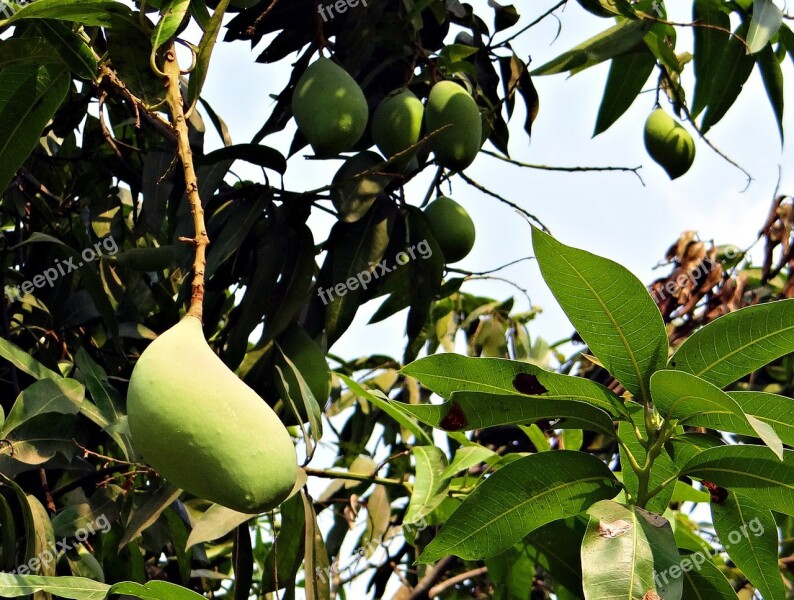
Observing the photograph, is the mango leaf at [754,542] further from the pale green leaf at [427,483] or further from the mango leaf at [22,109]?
the mango leaf at [22,109]

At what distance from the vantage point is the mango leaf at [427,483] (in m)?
1.25

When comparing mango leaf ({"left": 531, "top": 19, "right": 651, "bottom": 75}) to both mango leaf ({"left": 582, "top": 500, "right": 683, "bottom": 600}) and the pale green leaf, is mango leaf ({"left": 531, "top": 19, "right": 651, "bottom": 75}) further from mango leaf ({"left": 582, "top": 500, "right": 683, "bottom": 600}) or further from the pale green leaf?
mango leaf ({"left": 582, "top": 500, "right": 683, "bottom": 600})

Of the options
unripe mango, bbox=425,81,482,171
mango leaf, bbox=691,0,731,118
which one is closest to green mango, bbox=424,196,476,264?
unripe mango, bbox=425,81,482,171

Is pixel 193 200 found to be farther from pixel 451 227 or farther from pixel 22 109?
pixel 451 227

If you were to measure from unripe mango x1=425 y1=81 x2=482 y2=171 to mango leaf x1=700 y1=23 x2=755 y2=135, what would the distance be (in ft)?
1.73

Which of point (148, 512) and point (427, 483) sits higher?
point (427, 483)

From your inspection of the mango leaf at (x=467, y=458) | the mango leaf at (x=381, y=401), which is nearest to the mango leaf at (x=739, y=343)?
the mango leaf at (x=381, y=401)

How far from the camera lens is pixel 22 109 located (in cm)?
129

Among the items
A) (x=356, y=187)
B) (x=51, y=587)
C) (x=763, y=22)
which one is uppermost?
(x=763, y=22)

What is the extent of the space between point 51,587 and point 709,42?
1.53 metres

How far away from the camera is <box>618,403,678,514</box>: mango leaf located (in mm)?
1066

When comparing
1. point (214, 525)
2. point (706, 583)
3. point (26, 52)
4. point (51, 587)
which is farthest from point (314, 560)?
point (26, 52)

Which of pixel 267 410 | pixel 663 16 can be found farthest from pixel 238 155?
pixel 663 16

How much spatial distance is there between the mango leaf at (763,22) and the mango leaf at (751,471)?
79cm
